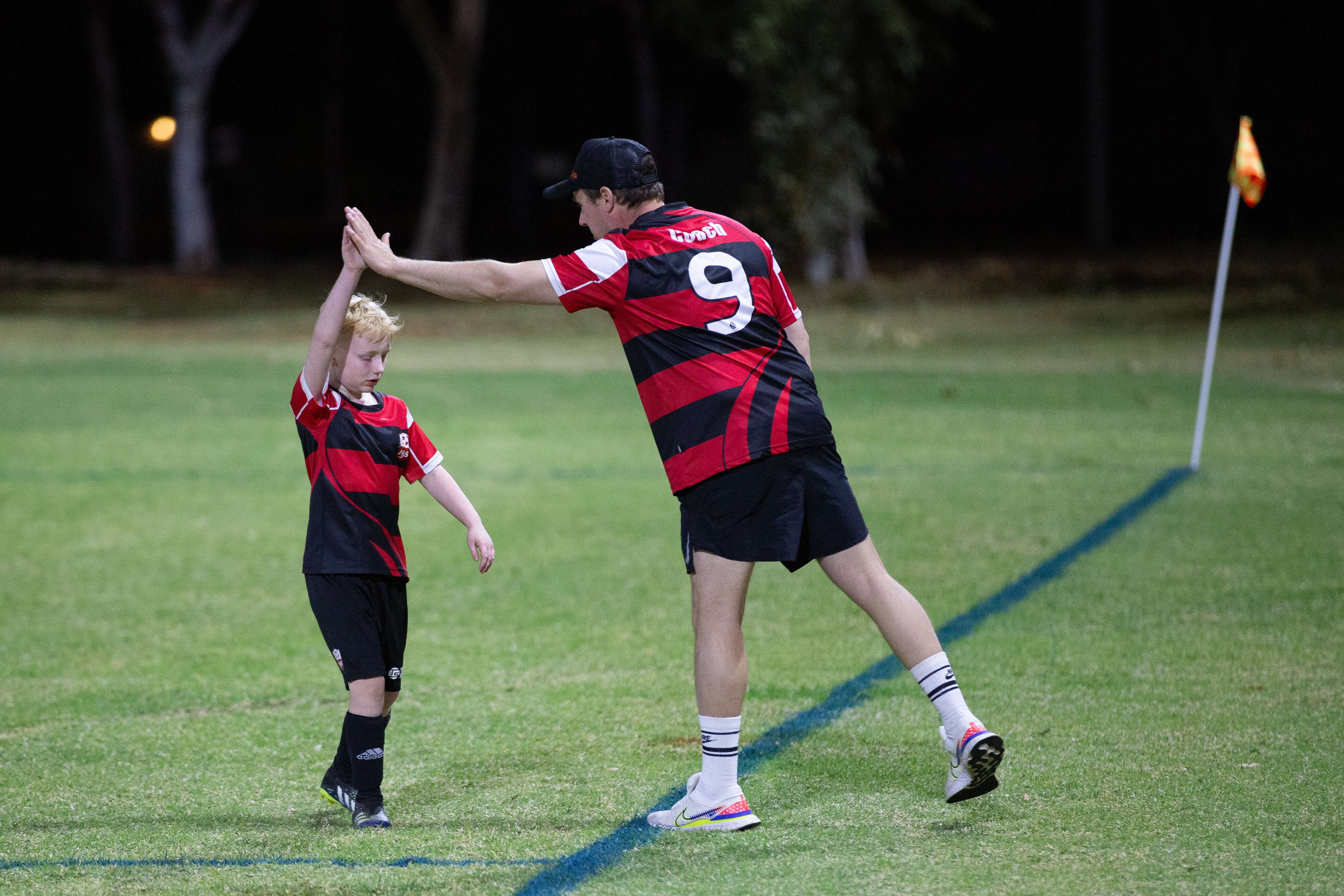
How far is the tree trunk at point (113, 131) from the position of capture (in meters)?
39.0

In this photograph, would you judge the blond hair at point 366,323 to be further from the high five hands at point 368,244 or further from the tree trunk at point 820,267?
the tree trunk at point 820,267

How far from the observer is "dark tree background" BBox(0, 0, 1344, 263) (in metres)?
42.6

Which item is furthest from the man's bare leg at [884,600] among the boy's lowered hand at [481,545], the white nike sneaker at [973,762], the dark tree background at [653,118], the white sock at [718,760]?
the dark tree background at [653,118]

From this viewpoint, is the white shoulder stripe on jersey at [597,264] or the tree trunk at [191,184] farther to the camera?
the tree trunk at [191,184]

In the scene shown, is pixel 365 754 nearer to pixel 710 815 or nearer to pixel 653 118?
pixel 710 815

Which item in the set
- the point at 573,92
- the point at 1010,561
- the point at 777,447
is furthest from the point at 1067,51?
the point at 777,447

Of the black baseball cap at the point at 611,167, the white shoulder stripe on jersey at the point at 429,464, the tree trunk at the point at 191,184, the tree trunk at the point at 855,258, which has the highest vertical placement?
the black baseball cap at the point at 611,167

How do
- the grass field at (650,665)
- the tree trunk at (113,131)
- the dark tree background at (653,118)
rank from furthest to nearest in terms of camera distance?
the dark tree background at (653,118)
the tree trunk at (113,131)
the grass field at (650,665)

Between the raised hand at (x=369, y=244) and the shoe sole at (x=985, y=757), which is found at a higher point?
the raised hand at (x=369, y=244)

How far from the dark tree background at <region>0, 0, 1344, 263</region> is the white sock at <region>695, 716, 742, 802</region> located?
116 ft

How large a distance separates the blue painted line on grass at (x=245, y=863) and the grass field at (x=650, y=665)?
3cm

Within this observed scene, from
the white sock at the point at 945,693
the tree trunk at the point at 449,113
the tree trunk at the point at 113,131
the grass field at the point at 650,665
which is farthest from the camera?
the tree trunk at the point at 113,131

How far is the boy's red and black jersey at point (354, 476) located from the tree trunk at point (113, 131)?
3815cm

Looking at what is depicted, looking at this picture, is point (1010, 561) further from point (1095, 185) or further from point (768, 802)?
point (1095, 185)
